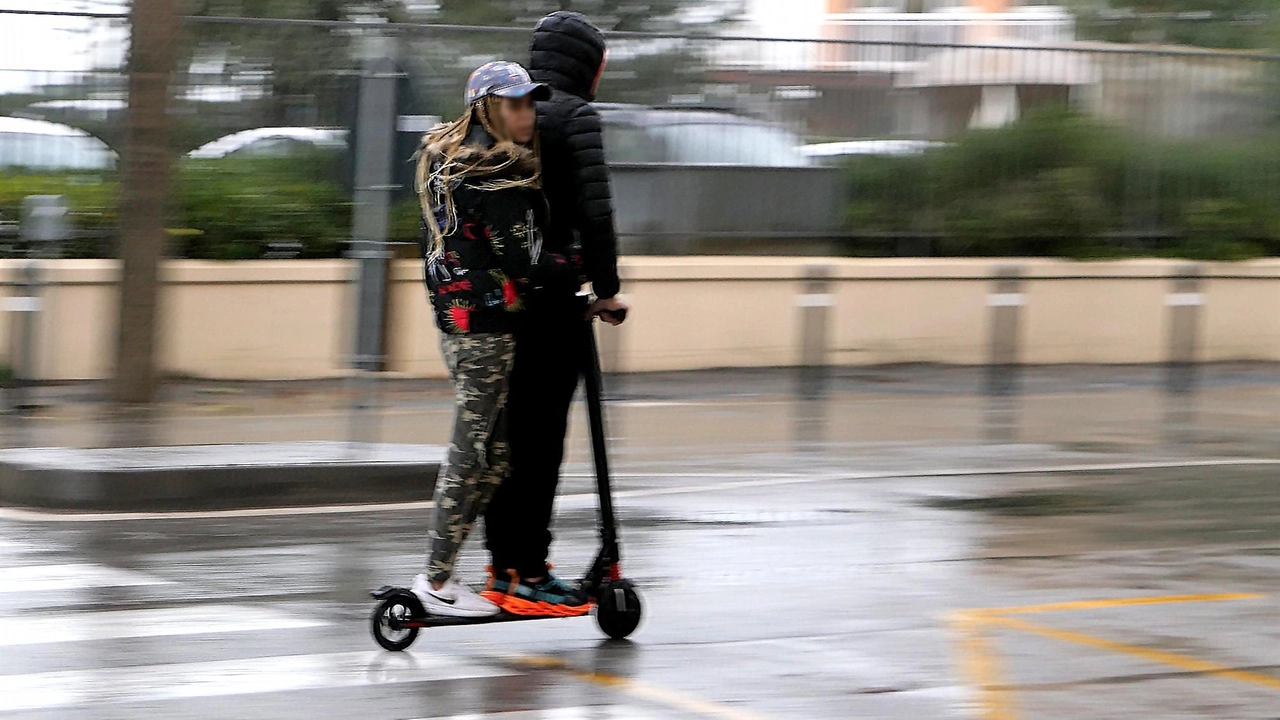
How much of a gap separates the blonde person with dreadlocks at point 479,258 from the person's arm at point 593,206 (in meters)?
0.08

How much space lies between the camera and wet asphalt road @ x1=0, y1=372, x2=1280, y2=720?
595 centimetres

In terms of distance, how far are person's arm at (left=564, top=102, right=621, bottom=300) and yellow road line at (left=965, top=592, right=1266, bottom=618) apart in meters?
2.04

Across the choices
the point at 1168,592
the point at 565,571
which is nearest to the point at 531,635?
the point at 565,571

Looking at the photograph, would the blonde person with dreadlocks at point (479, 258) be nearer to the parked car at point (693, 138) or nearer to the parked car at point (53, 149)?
Answer: the parked car at point (53, 149)

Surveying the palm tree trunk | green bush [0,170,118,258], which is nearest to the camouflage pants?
the palm tree trunk

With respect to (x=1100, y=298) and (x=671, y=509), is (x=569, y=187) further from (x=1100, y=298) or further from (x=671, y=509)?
(x=1100, y=298)

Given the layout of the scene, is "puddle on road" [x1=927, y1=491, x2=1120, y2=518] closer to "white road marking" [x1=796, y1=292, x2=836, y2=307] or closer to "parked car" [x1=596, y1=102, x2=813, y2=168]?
"white road marking" [x1=796, y1=292, x2=836, y2=307]

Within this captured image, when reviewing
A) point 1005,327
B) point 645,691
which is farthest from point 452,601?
point 1005,327

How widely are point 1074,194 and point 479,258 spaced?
13.4 meters

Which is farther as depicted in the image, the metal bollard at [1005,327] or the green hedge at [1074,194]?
the green hedge at [1074,194]

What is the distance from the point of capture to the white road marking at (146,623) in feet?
21.5

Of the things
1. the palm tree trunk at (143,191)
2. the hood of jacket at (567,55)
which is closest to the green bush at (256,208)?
the palm tree trunk at (143,191)

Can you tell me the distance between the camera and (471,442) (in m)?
6.36

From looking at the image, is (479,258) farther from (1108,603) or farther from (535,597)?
(1108,603)
